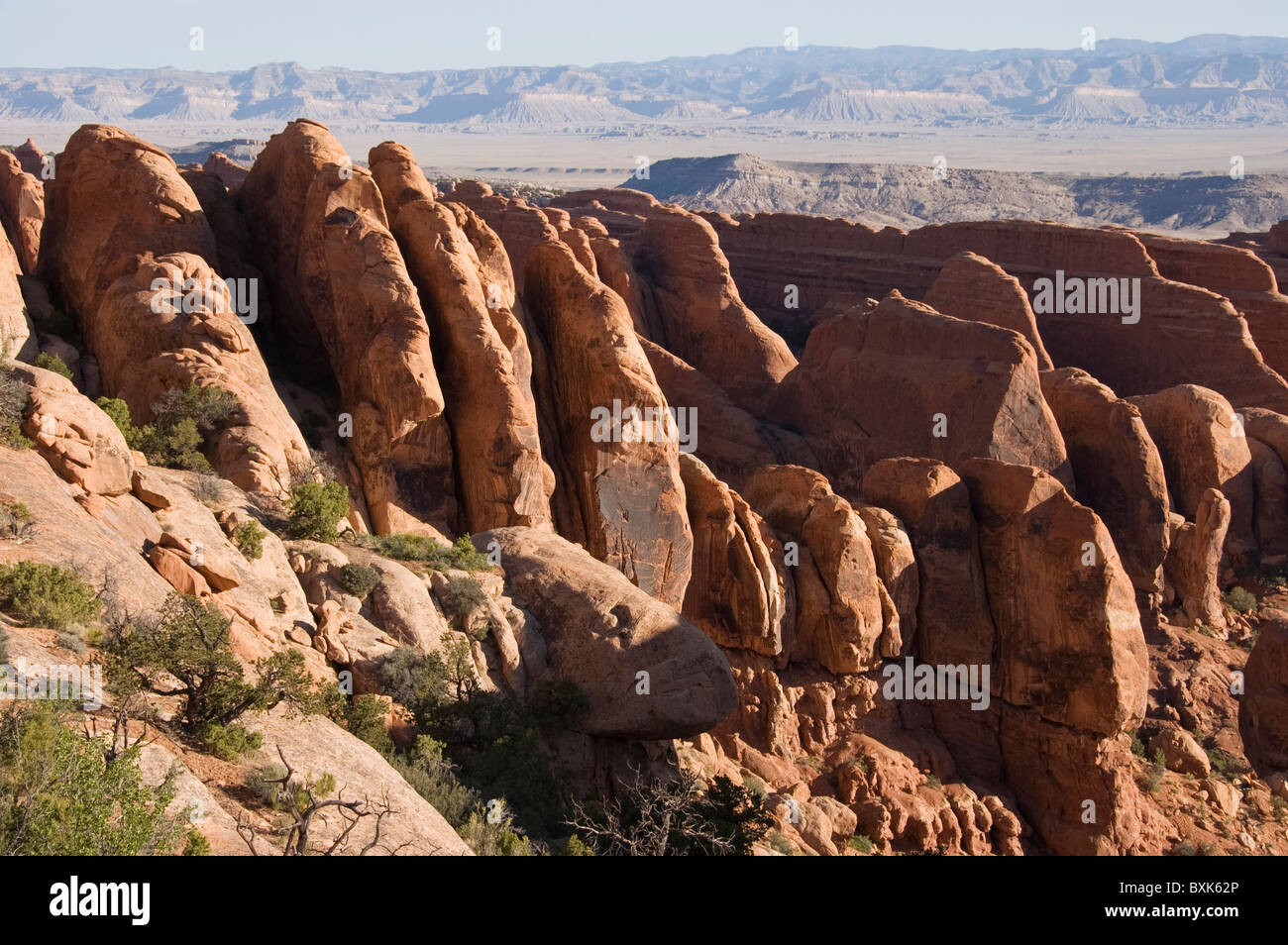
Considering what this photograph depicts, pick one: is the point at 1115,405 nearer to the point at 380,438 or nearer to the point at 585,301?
the point at 585,301

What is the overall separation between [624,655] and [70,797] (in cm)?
923

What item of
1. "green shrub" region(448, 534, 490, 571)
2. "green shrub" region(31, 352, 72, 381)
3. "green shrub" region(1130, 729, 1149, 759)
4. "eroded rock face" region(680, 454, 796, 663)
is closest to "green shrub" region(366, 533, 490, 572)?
"green shrub" region(448, 534, 490, 571)

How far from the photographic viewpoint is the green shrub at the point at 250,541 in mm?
15799

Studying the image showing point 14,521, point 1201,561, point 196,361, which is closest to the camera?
point 14,521

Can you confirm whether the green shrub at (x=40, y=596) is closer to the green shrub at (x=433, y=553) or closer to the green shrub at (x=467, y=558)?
the green shrub at (x=433, y=553)

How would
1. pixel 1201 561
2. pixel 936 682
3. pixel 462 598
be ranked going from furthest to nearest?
pixel 1201 561 < pixel 936 682 < pixel 462 598

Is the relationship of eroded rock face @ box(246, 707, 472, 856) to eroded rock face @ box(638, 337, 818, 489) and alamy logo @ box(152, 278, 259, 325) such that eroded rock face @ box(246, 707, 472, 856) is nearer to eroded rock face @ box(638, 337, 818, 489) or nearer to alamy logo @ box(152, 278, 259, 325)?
alamy logo @ box(152, 278, 259, 325)

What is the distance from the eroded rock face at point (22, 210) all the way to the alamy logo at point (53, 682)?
73.6 feet

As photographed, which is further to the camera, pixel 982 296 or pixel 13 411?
pixel 982 296

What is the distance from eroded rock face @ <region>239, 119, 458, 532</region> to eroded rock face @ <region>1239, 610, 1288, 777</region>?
61.5ft

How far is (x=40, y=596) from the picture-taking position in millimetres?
11781

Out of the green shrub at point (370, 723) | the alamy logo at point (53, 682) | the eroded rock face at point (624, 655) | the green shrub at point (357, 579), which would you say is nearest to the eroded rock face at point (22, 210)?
the green shrub at point (357, 579)

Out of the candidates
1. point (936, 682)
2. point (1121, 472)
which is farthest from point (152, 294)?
point (1121, 472)
